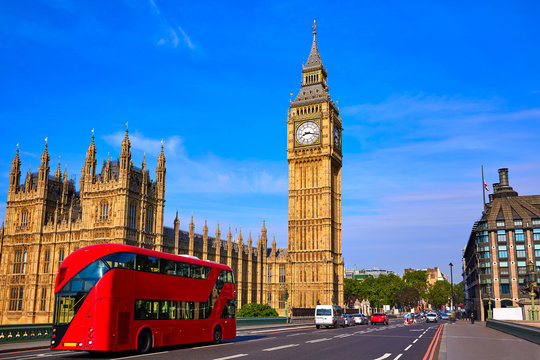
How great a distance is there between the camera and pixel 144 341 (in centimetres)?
2053

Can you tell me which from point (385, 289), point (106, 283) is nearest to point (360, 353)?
point (106, 283)

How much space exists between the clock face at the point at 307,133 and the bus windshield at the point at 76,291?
80.3 metres

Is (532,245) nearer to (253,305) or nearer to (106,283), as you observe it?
(253,305)

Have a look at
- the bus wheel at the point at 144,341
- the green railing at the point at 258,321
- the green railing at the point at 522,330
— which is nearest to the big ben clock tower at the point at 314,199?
the green railing at the point at 258,321

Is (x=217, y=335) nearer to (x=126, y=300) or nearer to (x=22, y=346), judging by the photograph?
(x=126, y=300)

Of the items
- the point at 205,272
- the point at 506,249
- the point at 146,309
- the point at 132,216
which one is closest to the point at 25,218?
the point at 132,216

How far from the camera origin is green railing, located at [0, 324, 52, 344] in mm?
25984

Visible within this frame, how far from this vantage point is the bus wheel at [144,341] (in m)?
20.2

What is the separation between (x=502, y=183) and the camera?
115m

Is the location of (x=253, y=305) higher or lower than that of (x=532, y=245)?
lower

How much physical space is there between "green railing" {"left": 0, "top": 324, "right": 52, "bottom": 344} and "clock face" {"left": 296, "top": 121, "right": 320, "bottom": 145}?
2883 inches

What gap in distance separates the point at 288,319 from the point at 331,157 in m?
41.9

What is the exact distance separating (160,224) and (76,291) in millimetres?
44622

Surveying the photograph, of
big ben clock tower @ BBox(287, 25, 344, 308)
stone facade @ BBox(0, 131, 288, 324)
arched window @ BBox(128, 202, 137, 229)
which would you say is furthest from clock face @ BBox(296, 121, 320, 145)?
arched window @ BBox(128, 202, 137, 229)
